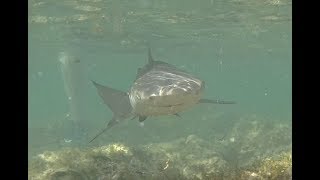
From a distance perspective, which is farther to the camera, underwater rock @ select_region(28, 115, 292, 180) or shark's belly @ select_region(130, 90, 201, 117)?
shark's belly @ select_region(130, 90, 201, 117)

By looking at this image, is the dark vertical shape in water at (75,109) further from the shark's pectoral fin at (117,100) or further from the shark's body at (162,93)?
the shark's body at (162,93)

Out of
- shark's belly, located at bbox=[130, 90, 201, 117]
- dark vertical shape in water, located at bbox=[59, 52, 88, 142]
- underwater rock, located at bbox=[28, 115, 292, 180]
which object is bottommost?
dark vertical shape in water, located at bbox=[59, 52, 88, 142]

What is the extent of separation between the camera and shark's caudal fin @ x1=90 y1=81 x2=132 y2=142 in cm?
1103

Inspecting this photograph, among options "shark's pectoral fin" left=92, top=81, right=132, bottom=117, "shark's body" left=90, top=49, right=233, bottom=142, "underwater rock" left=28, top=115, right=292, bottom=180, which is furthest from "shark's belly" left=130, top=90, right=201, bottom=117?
"shark's pectoral fin" left=92, top=81, right=132, bottom=117

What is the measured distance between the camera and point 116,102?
11406mm

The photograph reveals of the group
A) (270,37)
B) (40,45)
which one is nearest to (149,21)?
(270,37)

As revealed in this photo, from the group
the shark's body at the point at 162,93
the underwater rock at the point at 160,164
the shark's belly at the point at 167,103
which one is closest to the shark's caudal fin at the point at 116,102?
the shark's body at the point at 162,93

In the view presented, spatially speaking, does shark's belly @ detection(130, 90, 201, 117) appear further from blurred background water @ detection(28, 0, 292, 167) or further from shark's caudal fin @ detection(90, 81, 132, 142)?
blurred background water @ detection(28, 0, 292, 167)

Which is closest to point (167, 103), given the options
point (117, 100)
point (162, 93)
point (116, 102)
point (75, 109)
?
point (162, 93)

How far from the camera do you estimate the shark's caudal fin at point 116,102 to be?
36.2 ft

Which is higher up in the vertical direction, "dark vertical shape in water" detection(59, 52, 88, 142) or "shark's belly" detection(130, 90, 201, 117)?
"shark's belly" detection(130, 90, 201, 117)

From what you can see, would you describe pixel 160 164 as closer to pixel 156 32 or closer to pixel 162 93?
pixel 162 93
